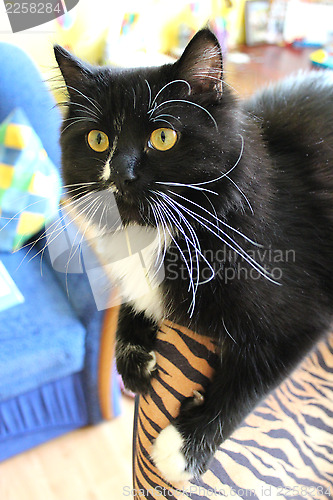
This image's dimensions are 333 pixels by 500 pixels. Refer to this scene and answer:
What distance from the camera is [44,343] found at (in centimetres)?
136

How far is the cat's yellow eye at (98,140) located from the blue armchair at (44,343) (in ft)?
2.07

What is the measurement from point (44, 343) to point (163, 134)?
981mm

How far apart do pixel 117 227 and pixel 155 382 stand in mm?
312

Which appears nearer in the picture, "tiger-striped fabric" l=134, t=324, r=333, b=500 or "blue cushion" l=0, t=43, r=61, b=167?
"tiger-striped fabric" l=134, t=324, r=333, b=500

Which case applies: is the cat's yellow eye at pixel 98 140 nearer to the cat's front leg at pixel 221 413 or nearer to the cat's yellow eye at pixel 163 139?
the cat's yellow eye at pixel 163 139

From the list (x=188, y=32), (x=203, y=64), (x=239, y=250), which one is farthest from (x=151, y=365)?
(x=188, y=32)

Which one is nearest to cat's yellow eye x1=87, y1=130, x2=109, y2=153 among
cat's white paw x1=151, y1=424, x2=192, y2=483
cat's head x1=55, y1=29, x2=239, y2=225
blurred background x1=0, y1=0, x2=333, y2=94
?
cat's head x1=55, y1=29, x2=239, y2=225

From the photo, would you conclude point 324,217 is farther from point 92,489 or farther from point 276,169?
point 92,489

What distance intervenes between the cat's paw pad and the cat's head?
286 mm

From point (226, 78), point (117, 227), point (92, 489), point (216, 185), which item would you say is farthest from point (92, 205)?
point (92, 489)

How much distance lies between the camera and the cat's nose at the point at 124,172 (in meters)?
0.60

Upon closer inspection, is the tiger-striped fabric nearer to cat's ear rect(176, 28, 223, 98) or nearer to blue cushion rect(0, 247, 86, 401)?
cat's ear rect(176, 28, 223, 98)

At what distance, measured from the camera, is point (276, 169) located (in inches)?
29.9

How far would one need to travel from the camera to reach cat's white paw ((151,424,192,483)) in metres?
0.68
